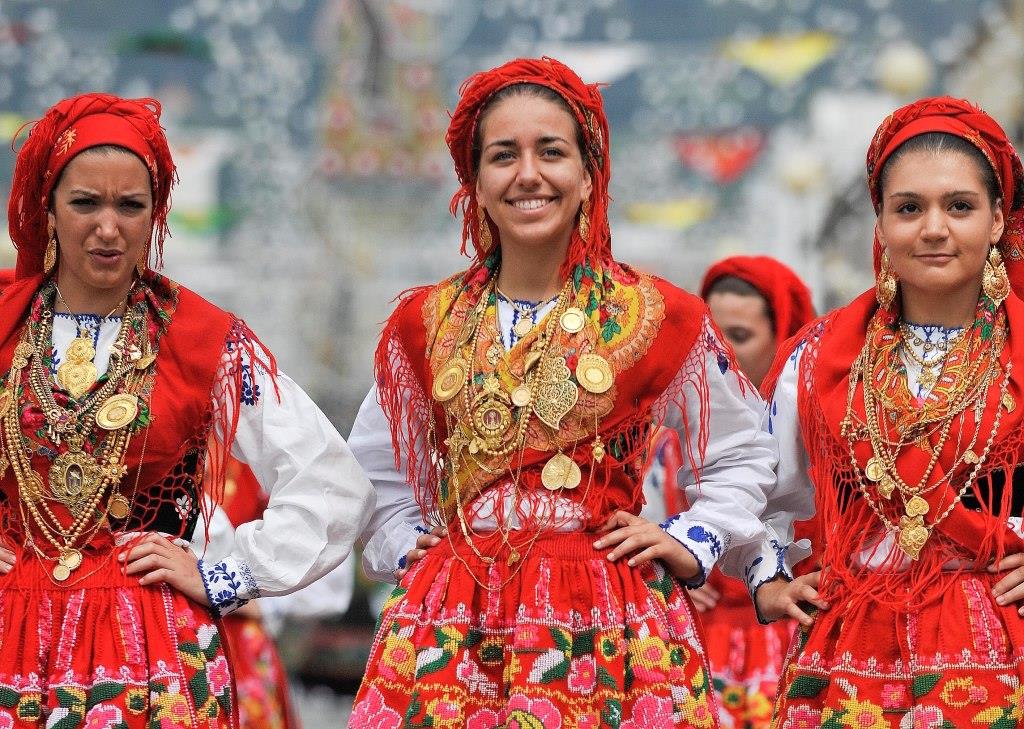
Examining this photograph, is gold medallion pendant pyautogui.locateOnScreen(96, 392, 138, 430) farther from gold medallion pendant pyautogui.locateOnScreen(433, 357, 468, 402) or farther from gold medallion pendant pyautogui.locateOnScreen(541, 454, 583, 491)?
gold medallion pendant pyautogui.locateOnScreen(541, 454, 583, 491)

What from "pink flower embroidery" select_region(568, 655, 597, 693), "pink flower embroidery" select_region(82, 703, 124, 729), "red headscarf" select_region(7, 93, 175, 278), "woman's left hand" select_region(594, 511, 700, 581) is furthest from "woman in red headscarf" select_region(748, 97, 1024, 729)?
"red headscarf" select_region(7, 93, 175, 278)

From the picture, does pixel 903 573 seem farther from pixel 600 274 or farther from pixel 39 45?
pixel 39 45

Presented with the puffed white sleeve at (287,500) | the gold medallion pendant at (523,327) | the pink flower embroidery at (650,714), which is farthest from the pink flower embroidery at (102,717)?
the gold medallion pendant at (523,327)

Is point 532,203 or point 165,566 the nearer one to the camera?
point 165,566

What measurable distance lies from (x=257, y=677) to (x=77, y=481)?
1.72 meters

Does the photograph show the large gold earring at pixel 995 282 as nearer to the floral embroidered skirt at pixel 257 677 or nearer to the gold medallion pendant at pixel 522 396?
the gold medallion pendant at pixel 522 396

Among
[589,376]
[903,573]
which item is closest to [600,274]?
[589,376]

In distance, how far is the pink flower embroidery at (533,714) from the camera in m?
3.37

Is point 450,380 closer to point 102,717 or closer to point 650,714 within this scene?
point 650,714

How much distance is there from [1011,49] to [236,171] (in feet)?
10.1

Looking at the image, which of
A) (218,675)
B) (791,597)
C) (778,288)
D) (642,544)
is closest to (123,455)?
(218,675)

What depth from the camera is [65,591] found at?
3498mm

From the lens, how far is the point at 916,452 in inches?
136

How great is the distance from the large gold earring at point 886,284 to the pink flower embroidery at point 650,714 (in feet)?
3.04
